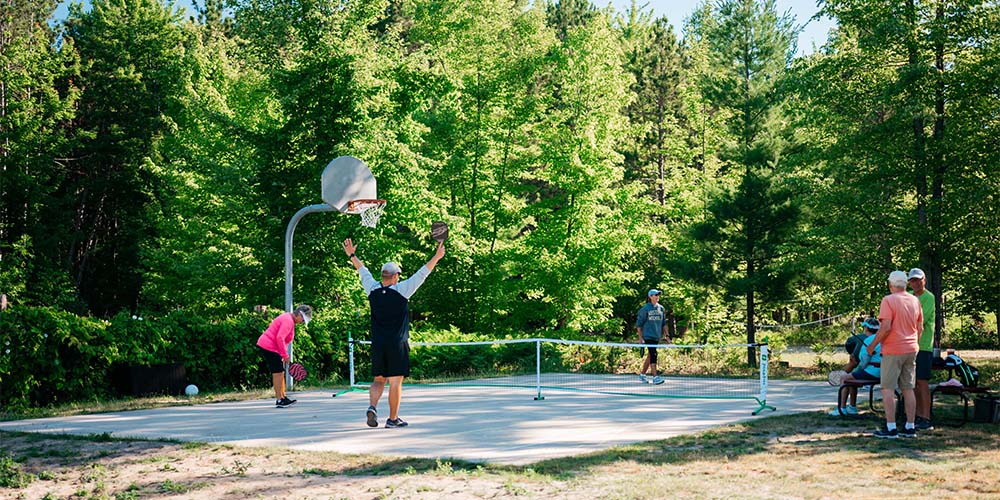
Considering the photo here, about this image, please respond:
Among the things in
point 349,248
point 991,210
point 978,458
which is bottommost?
point 978,458

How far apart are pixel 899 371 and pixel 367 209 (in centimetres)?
1129

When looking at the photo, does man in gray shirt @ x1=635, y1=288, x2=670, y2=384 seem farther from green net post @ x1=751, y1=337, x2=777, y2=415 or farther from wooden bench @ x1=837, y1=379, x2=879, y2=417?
wooden bench @ x1=837, y1=379, x2=879, y2=417

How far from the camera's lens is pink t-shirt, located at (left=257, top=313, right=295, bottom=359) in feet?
44.1

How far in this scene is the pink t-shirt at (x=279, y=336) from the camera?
44.1 feet

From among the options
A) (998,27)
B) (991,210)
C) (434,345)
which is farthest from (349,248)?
(998,27)

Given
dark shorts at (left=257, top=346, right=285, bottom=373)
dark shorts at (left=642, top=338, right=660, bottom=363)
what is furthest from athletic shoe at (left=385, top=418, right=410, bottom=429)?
dark shorts at (left=642, top=338, right=660, bottom=363)

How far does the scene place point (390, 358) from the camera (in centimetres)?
1055

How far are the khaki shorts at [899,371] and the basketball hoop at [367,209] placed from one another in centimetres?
1038

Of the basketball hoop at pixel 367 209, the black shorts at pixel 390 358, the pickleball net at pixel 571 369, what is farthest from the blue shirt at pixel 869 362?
the basketball hoop at pixel 367 209

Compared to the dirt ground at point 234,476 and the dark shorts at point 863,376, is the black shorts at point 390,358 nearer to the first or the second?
the dirt ground at point 234,476

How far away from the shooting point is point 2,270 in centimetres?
3738

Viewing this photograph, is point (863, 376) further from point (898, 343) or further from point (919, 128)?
point (919, 128)

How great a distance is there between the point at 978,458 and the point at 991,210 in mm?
13737

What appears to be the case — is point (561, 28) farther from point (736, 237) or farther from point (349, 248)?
point (349, 248)
